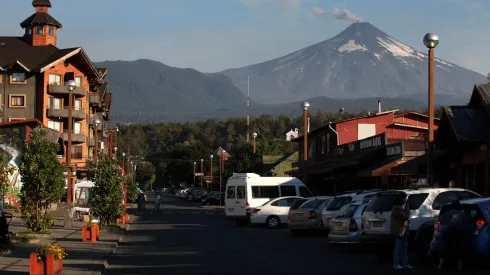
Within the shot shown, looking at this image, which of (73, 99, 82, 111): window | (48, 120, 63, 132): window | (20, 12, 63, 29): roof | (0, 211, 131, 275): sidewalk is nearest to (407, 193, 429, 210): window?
(0, 211, 131, 275): sidewalk

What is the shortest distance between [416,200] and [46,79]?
60.8 metres

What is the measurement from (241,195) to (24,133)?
1109cm

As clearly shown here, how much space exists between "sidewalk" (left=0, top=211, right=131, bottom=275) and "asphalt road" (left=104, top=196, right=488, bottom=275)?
1.37 feet

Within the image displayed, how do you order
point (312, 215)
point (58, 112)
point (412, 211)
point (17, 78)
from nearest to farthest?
point (412, 211) → point (312, 215) → point (17, 78) → point (58, 112)

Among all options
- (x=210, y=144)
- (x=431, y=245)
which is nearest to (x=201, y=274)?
(x=431, y=245)

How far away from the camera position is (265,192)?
38375 mm

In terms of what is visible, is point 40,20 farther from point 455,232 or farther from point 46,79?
point 455,232

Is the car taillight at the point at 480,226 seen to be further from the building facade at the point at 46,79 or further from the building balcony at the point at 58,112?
the building balcony at the point at 58,112

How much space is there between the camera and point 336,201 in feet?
90.8

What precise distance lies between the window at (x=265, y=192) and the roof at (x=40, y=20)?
1950 inches

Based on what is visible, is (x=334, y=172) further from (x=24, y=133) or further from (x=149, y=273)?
(x=149, y=273)

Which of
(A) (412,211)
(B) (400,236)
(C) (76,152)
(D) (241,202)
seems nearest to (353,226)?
(A) (412,211)

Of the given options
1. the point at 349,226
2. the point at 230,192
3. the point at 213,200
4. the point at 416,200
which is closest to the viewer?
the point at 416,200

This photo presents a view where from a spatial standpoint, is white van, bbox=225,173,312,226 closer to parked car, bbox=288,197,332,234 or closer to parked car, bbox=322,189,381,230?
parked car, bbox=288,197,332,234
